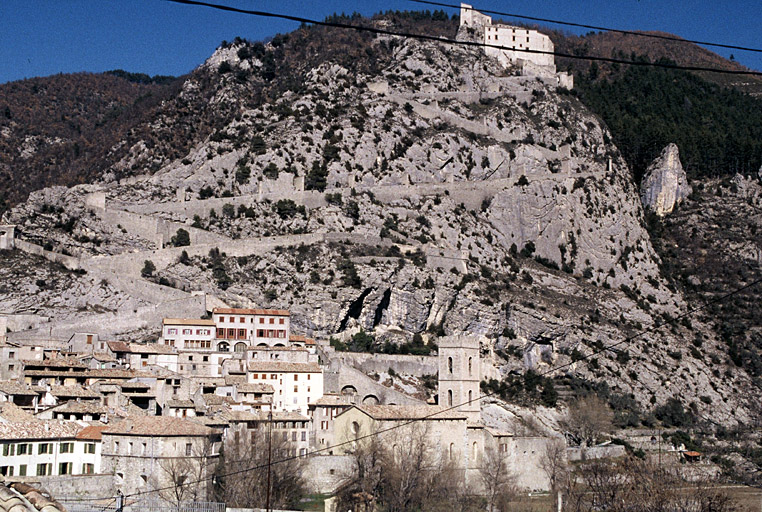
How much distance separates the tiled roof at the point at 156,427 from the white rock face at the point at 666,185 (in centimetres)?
8081

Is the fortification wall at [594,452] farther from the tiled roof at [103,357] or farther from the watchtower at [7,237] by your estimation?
the watchtower at [7,237]

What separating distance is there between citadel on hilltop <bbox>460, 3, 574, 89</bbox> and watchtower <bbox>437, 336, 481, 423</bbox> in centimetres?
6203

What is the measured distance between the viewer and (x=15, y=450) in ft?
168

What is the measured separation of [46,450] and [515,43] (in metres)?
102

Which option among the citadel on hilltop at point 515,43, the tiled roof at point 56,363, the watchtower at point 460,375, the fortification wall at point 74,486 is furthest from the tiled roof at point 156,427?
the citadel on hilltop at point 515,43

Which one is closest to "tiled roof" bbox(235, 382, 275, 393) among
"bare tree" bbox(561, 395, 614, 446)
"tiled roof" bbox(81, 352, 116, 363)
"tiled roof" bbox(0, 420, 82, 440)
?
"tiled roof" bbox(81, 352, 116, 363)

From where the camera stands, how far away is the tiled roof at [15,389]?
203 ft

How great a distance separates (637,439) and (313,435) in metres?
28.7

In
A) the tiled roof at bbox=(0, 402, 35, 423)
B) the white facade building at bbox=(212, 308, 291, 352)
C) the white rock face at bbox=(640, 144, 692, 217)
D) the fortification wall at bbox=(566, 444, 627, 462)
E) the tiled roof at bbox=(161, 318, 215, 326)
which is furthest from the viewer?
the white rock face at bbox=(640, 144, 692, 217)

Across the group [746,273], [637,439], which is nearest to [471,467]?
[637,439]

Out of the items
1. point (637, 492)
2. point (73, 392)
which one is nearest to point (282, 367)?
point (73, 392)

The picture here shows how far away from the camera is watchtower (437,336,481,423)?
76.8m

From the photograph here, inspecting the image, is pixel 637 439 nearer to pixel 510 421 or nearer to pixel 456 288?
pixel 510 421

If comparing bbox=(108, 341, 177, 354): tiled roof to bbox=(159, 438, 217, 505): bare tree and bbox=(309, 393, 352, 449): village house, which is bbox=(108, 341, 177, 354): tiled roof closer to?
bbox=(309, 393, 352, 449): village house
